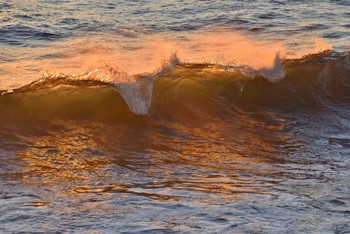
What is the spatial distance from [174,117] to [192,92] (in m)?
0.73

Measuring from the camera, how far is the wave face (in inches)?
313

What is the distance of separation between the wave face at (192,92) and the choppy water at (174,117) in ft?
0.06

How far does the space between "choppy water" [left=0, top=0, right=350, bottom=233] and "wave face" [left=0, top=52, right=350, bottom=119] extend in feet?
0.06

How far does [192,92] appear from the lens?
8.66 meters

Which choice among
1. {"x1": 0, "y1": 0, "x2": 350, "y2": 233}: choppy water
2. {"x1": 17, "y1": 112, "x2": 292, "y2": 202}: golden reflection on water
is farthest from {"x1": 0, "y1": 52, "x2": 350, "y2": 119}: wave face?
{"x1": 17, "y1": 112, "x2": 292, "y2": 202}: golden reflection on water

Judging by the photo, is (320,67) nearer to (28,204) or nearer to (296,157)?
(296,157)

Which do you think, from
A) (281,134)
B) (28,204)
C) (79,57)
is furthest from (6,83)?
(28,204)

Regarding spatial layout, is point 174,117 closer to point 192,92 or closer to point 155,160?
point 192,92

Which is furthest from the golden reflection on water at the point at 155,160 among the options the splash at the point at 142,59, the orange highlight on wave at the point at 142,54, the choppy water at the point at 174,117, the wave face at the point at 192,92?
the orange highlight on wave at the point at 142,54

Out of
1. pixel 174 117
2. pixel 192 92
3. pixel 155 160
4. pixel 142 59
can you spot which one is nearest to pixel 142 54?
pixel 142 59

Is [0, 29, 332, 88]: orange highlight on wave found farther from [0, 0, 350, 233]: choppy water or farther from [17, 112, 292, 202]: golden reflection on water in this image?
[17, 112, 292, 202]: golden reflection on water

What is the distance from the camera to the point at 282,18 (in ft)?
39.8

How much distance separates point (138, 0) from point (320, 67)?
4.17 meters

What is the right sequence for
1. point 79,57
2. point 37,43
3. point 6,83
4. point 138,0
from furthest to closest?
point 138,0 < point 37,43 < point 79,57 < point 6,83
